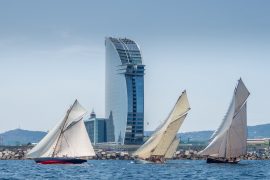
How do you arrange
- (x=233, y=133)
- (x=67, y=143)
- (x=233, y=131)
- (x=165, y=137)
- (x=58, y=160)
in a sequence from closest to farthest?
(x=58, y=160) → (x=67, y=143) → (x=233, y=131) → (x=233, y=133) → (x=165, y=137)

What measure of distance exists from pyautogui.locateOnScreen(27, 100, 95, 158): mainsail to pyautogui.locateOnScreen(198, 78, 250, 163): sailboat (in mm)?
28391

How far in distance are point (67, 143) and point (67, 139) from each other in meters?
0.83

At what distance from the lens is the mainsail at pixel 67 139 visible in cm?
15812

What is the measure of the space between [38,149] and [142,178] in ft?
184

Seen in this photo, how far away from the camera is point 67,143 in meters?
159

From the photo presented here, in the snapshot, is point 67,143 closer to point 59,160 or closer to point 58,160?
point 59,160

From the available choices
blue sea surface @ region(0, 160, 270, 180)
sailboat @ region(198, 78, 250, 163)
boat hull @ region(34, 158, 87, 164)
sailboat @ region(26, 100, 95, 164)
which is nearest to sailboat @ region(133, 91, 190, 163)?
sailboat @ region(198, 78, 250, 163)

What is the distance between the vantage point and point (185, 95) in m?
166

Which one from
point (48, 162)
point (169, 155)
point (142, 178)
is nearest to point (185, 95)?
point (169, 155)

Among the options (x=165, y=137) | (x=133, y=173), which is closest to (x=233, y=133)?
(x=165, y=137)

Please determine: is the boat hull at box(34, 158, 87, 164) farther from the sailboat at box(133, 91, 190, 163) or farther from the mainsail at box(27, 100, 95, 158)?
the sailboat at box(133, 91, 190, 163)

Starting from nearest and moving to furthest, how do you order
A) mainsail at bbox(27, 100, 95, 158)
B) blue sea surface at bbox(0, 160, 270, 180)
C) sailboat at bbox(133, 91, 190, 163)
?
blue sea surface at bbox(0, 160, 270, 180) < mainsail at bbox(27, 100, 95, 158) < sailboat at bbox(133, 91, 190, 163)

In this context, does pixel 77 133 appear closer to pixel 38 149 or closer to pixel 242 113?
pixel 38 149

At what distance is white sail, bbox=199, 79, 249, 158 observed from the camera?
538ft
